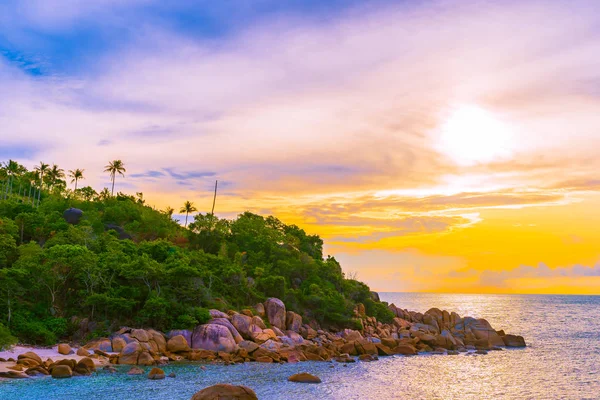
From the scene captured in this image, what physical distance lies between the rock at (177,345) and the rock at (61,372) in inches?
449

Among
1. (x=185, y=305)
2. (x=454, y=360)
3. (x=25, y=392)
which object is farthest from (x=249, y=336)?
(x=25, y=392)

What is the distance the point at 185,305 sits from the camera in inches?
1865

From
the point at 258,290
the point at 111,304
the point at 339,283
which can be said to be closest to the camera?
the point at 111,304

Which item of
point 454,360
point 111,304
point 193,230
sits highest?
point 193,230

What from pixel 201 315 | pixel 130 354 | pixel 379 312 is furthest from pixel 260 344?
pixel 379 312

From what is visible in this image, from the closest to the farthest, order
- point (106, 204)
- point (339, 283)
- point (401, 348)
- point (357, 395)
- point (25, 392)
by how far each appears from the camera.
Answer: point (25, 392)
point (357, 395)
point (401, 348)
point (339, 283)
point (106, 204)

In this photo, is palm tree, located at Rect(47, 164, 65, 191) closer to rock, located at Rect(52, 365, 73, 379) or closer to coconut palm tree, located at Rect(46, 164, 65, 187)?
coconut palm tree, located at Rect(46, 164, 65, 187)

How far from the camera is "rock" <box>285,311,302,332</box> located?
184ft

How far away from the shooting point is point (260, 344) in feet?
155

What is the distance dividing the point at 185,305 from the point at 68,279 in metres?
10.7

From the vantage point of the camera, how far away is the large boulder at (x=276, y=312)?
5541 centimetres

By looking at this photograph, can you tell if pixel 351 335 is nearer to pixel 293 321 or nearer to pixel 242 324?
pixel 293 321

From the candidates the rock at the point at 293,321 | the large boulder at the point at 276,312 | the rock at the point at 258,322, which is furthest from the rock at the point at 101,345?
the rock at the point at 293,321

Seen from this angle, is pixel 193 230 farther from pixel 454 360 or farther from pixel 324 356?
pixel 454 360
